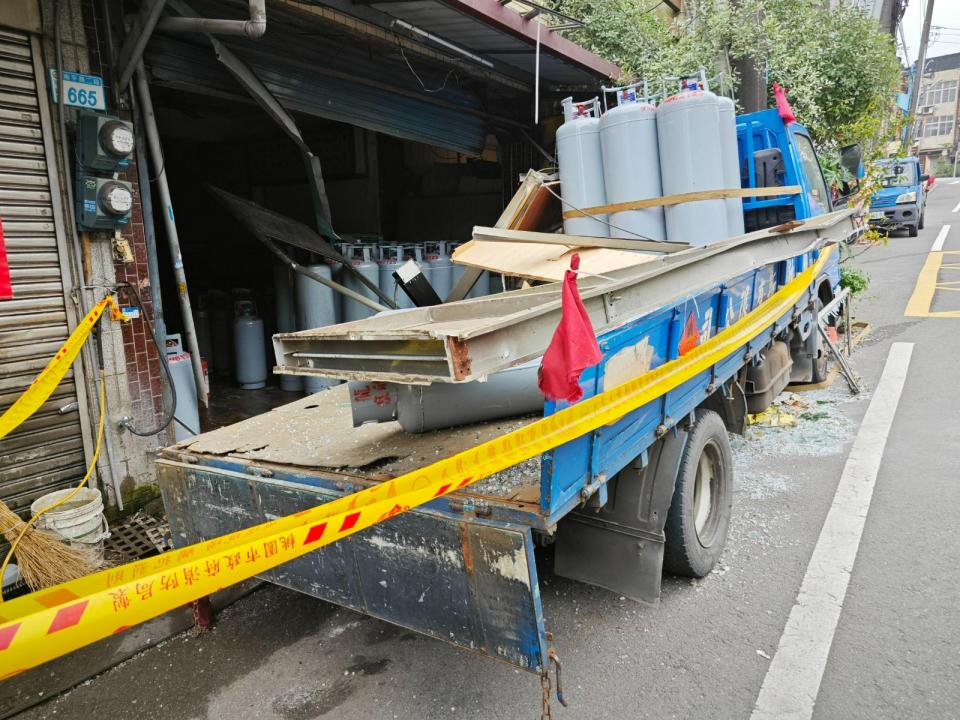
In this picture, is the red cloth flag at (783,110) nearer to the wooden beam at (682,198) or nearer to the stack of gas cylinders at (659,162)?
the wooden beam at (682,198)

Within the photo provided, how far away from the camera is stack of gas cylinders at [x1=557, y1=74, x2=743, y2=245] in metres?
4.80

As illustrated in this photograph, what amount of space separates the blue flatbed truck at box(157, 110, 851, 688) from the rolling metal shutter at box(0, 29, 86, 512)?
1605 mm

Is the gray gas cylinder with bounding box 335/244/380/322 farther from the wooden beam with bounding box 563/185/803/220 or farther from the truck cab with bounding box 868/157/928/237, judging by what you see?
the truck cab with bounding box 868/157/928/237

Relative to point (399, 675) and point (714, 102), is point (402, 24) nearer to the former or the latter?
point (714, 102)

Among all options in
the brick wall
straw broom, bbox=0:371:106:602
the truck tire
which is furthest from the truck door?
straw broom, bbox=0:371:106:602

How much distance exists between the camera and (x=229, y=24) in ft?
14.0

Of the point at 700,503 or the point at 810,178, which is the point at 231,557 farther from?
the point at 810,178

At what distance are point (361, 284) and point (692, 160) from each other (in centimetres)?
346

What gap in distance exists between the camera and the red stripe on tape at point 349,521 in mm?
1902

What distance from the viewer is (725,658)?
2.97 metres

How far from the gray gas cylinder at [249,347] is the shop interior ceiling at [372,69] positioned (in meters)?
2.18

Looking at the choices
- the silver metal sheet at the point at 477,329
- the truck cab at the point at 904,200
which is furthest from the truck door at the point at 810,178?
the truck cab at the point at 904,200

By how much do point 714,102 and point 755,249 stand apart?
117cm

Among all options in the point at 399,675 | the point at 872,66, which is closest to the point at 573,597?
the point at 399,675
